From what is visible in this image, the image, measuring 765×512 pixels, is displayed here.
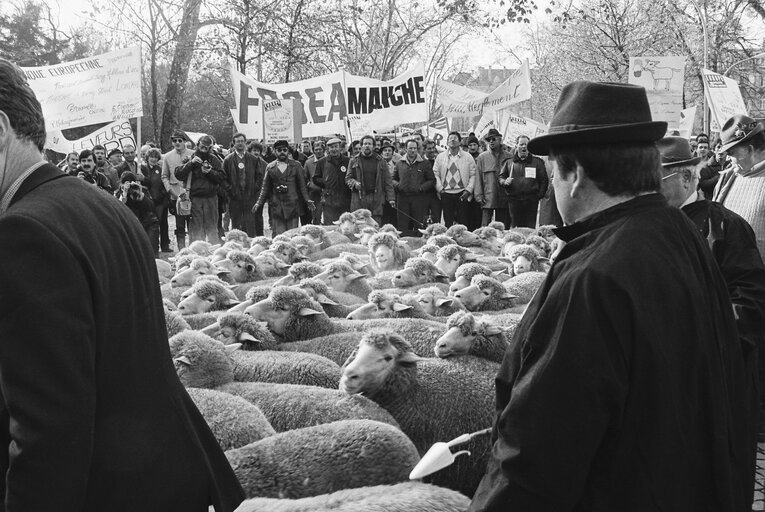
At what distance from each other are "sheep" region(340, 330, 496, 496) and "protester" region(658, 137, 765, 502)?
5.05 ft

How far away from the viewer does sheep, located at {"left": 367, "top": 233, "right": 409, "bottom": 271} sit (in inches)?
359

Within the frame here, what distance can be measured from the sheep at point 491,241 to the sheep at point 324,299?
15.6 ft

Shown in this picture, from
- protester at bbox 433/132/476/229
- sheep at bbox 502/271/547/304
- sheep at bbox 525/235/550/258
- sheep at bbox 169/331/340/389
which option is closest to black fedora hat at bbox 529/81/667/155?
sheep at bbox 169/331/340/389

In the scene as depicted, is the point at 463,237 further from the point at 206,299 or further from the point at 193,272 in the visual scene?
the point at 206,299

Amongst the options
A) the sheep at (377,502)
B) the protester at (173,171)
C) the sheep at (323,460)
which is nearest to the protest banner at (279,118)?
the protester at (173,171)

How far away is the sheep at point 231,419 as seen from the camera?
332 cm

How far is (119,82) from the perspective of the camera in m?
12.8

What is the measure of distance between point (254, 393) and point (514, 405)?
8.74ft

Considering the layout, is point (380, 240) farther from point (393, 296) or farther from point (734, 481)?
point (734, 481)

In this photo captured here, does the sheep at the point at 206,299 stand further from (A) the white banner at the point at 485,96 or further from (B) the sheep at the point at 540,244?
(A) the white banner at the point at 485,96

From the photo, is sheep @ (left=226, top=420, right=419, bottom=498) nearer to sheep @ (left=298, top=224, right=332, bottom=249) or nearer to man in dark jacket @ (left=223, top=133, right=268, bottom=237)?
sheep @ (left=298, top=224, right=332, bottom=249)

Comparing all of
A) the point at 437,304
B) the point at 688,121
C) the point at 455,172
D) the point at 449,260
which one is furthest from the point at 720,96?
the point at 437,304

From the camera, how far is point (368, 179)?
44.1ft

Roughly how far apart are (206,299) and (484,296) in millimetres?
2524
